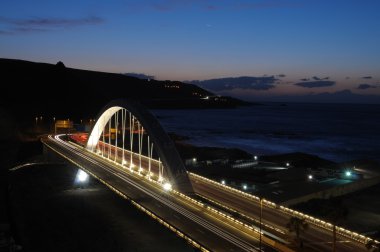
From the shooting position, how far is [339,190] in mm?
53062

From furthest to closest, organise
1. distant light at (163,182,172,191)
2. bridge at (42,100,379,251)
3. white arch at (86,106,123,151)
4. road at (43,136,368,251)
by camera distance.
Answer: white arch at (86,106,123,151) < distant light at (163,182,172,191) < road at (43,136,368,251) < bridge at (42,100,379,251)

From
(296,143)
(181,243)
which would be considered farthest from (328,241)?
(296,143)

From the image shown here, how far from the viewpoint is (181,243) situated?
34219 mm

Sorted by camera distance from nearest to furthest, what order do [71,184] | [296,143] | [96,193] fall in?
[96,193]
[71,184]
[296,143]

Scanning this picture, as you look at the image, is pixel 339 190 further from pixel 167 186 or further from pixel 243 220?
pixel 243 220

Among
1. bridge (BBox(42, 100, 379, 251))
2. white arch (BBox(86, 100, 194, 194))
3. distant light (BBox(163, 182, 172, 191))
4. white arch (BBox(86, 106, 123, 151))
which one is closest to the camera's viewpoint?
bridge (BBox(42, 100, 379, 251))

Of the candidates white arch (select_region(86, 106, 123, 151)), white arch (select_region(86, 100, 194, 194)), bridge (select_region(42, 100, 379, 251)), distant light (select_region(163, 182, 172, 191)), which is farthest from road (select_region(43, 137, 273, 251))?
white arch (select_region(86, 106, 123, 151))

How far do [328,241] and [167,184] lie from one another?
16.9 metres

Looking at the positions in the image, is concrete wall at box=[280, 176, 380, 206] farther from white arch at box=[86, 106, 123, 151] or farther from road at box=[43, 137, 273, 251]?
white arch at box=[86, 106, 123, 151]

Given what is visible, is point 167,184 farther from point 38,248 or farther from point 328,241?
point 328,241

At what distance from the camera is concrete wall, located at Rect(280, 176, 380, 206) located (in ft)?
151

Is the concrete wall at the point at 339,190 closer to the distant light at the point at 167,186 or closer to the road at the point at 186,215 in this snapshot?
the distant light at the point at 167,186

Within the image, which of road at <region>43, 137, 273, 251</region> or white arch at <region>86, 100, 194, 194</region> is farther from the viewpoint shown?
white arch at <region>86, 100, 194, 194</region>

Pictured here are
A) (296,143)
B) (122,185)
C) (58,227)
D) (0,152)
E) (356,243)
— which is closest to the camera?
(356,243)
